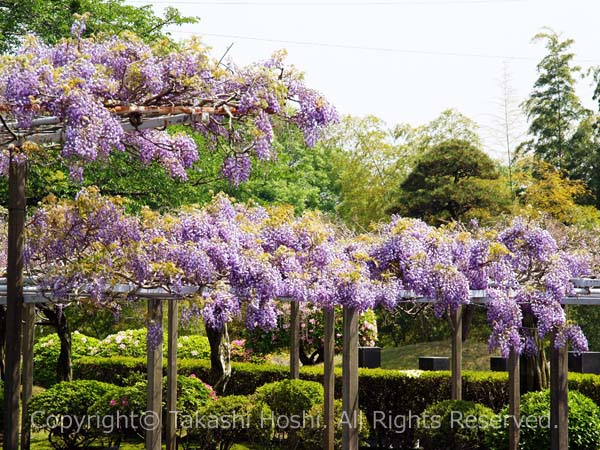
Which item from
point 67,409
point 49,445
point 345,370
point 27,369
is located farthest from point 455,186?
point 345,370

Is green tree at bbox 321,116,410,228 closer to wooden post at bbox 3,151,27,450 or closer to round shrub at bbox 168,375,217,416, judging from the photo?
round shrub at bbox 168,375,217,416

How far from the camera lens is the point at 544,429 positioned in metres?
9.10

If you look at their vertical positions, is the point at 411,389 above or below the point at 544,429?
above

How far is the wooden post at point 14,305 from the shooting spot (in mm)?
6465

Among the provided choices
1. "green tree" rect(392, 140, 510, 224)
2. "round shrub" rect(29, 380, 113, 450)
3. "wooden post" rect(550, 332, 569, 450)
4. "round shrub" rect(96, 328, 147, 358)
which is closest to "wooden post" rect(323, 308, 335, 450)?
"wooden post" rect(550, 332, 569, 450)

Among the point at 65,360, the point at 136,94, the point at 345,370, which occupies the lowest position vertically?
the point at 65,360

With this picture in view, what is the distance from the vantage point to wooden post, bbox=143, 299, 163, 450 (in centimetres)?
797

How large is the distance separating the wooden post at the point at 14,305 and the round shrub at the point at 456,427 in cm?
455

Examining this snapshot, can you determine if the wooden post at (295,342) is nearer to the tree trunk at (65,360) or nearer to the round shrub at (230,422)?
the round shrub at (230,422)

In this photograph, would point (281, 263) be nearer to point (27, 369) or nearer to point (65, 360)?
point (27, 369)

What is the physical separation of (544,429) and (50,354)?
1011 cm

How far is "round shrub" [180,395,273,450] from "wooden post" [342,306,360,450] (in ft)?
6.19

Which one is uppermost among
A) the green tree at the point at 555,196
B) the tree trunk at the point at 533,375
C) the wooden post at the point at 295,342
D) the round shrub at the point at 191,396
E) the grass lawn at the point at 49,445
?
the green tree at the point at 555,196

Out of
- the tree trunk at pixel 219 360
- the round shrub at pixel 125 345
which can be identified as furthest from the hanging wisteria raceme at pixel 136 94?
the round shrub at pixel 125 345
